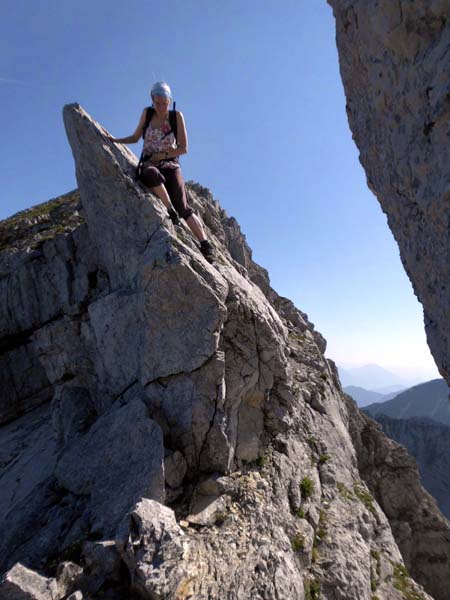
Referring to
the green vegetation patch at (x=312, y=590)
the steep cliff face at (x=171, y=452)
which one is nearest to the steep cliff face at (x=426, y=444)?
the steep cliff face at (x=171, y=452)

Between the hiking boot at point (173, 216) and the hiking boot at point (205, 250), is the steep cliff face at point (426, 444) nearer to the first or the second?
the hiking boot at point (205, 250)

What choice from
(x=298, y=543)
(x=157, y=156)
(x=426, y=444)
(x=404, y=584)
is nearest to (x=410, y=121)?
(x=157, y=156)

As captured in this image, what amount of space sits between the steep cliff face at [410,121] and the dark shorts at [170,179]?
8.16 metres

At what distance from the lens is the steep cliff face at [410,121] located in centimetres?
566

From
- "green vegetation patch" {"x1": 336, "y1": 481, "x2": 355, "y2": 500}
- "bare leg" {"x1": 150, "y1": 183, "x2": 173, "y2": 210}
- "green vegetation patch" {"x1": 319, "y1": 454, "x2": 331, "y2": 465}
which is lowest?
"green vegetation patch" {"x1": 336, "y1": 481, "x2": 355, "y2": 500}

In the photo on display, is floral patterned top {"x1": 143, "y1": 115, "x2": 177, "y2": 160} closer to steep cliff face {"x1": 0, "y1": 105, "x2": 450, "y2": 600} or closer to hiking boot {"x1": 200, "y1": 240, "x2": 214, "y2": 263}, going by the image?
steep cliff face {"x1": 0, "y1": 105, "x2": 450, "y2": 600}

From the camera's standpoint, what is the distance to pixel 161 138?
14.4 metres

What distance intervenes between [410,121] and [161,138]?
10463mm

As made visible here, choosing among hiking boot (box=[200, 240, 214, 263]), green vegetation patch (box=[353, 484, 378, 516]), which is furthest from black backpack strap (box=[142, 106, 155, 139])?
green vegetation patch (box=[353, 484, 378, 516])

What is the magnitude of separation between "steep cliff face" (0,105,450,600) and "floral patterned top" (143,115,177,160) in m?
1.98

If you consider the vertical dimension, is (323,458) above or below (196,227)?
below

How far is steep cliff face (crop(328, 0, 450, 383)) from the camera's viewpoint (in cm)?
566

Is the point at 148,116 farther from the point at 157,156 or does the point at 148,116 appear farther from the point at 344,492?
the point at 344,492

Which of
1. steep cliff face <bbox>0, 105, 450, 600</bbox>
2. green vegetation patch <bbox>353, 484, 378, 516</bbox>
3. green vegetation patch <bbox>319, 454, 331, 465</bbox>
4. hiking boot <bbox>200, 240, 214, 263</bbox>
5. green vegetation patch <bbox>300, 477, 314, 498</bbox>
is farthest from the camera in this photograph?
green vegetation patch <bbox>353, 484, 378, 516</bbox>
